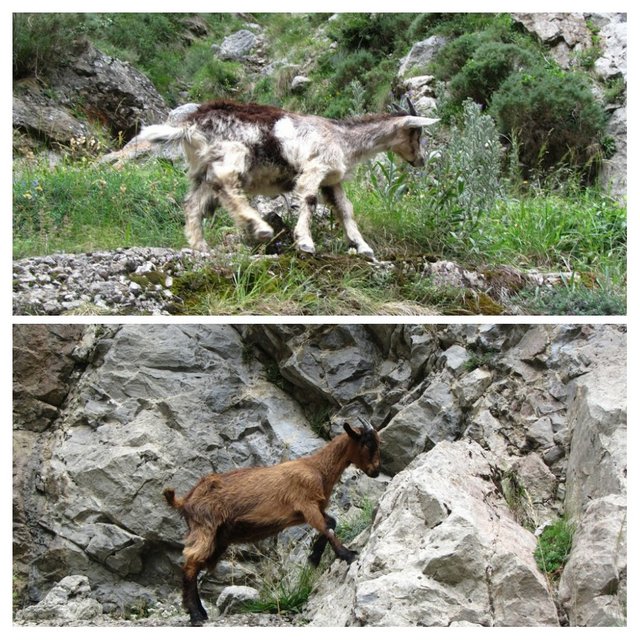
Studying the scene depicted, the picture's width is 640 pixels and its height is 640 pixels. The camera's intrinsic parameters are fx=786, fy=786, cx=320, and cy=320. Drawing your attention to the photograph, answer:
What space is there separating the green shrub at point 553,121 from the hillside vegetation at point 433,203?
0.9 inches

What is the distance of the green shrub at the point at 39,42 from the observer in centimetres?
1211

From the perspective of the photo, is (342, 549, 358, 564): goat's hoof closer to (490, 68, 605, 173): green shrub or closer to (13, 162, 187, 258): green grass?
(13, 162, 187, 258): green grass

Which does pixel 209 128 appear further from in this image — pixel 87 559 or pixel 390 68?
pixel 390 68

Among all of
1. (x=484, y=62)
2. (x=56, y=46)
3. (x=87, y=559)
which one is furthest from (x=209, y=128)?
(x=484, y=62)

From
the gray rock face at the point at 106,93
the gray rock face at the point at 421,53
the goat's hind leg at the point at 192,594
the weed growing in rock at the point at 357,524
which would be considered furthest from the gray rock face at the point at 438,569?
the gray rock face at the point at 421,53

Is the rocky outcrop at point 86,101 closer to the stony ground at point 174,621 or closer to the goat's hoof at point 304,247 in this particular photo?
the goat's hoof at point 304,247

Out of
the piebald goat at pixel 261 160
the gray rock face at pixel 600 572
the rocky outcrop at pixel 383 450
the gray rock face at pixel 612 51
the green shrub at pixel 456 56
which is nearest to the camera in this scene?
the gray rock face at pixel 600 572

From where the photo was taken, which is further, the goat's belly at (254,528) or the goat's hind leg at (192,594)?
the goat's belly at (254,528)

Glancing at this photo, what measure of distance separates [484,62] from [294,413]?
818cm

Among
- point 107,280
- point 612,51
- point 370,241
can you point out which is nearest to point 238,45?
point 612,51

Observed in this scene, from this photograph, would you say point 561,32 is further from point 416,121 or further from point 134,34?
point 134,34

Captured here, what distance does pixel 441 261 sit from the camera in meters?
7.74

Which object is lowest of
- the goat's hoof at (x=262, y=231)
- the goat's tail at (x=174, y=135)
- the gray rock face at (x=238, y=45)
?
the goat's hoof at (x=262, y=231)

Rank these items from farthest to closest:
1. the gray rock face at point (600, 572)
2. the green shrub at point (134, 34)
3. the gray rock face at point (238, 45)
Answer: the gray rock face at point (238, 45), the green shrub at point (134, 34), the gray rock face at point (600, 572)
